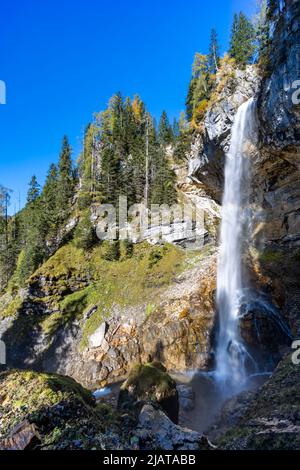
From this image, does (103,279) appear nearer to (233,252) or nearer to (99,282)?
(99,282)

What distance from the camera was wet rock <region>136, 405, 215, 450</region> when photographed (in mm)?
6445

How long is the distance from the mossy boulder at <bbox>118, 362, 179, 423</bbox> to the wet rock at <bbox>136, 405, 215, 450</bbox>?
4817 millimetres

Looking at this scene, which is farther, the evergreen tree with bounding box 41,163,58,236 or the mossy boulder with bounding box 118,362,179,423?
the evergreen tree with bounding box 41,163,58,236

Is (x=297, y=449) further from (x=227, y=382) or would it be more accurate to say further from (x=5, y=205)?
(x=5, y=205)

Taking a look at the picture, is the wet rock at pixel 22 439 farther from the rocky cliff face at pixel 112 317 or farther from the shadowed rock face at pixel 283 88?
the shadowed rock face at pixel 283 88

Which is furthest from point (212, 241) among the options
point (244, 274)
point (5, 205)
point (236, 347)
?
point (5, 205)

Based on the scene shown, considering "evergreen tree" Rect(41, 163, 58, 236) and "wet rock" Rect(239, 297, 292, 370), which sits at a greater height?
"evergreen tree" Rect(41, 163, 58, 236)

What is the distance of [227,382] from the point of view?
16.2m

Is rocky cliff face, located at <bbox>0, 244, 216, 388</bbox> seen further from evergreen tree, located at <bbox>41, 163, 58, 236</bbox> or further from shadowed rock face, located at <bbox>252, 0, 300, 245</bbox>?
shadowed rock face, located at <bbox>252, 0, 300, 245</bbox>

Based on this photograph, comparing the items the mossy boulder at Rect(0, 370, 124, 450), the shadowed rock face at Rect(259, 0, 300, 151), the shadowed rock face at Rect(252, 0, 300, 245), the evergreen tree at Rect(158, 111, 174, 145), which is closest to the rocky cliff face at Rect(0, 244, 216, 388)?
the shadowed rock face at Rect(252, 0, 300, 245)

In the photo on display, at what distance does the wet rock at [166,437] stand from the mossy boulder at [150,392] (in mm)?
4817

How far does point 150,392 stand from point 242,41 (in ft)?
98.0

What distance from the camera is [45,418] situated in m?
6.12

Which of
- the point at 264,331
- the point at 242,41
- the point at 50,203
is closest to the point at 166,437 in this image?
the point at 264,331
